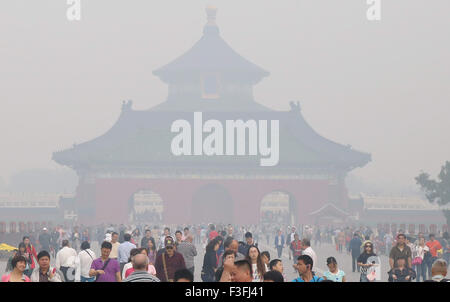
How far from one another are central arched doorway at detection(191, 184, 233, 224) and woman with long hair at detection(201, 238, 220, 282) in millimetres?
47605

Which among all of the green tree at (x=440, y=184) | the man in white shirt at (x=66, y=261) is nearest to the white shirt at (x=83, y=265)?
the man in white shirt at (x=66, y=261)

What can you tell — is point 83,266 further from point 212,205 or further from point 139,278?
point 212,205

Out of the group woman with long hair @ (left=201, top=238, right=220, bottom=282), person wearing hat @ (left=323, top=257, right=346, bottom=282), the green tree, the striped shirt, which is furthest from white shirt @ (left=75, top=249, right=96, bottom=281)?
the green tree

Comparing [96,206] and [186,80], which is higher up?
[186,80]

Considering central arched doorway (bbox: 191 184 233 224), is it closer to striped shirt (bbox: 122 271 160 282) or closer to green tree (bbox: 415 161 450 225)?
green tree (bbox: 415 161 450 225)

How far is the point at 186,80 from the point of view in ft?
245

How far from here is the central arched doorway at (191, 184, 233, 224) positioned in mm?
61812

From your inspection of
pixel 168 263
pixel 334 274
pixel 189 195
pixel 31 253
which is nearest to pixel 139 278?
pixel 168 263

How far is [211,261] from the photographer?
13820 millimetres
